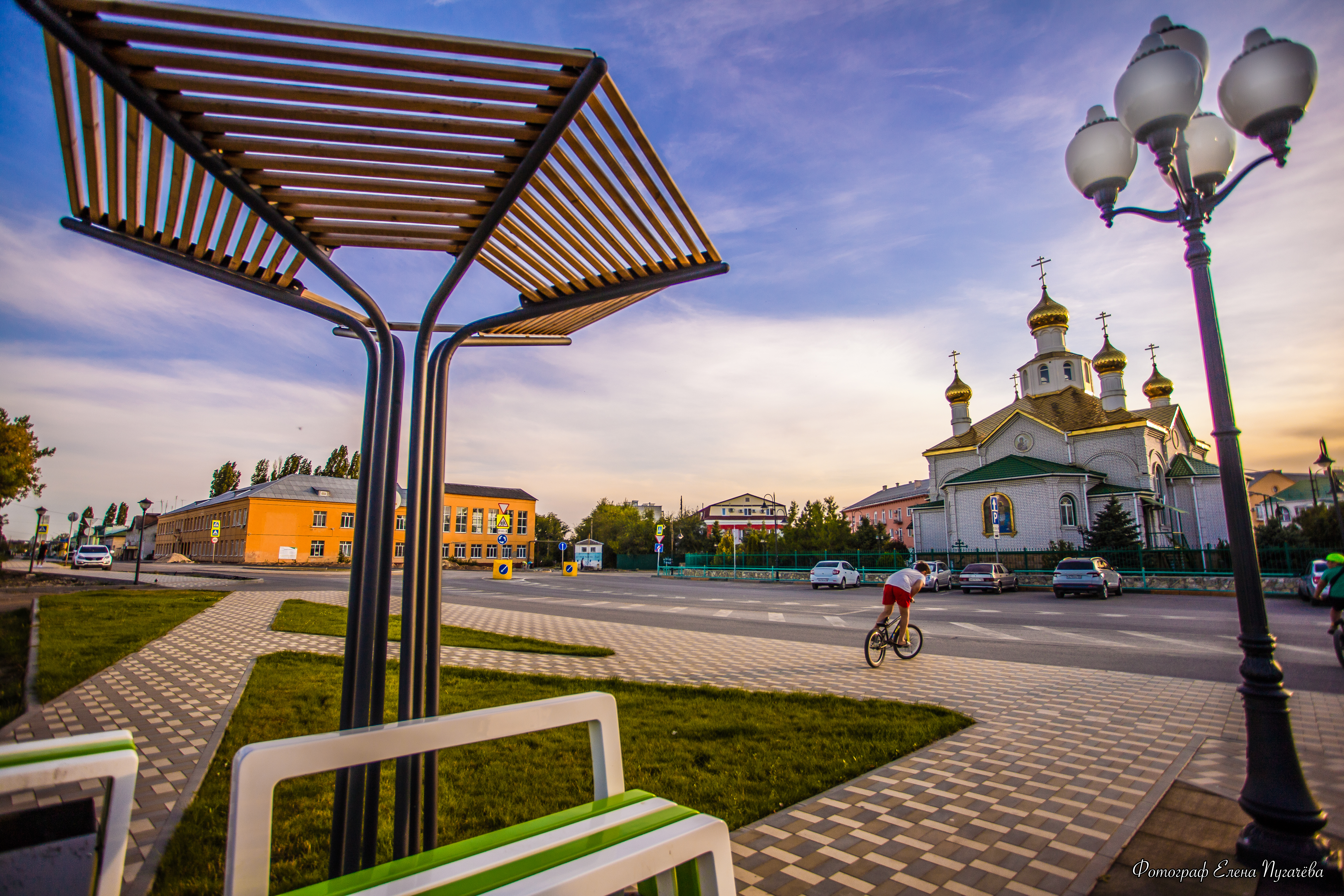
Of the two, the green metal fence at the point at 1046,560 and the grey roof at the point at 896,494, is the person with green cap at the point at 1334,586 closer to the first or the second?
the green metal fence at the point at 1046,560

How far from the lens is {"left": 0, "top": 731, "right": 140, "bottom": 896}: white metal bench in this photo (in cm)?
193

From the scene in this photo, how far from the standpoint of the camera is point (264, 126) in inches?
77.2

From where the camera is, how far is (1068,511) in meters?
36.6

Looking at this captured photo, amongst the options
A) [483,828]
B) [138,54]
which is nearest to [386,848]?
[483,828]

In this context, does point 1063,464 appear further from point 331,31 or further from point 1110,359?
point 331,31

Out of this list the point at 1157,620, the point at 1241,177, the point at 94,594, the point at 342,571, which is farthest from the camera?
the point at 342,571

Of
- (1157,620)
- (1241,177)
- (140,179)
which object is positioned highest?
(1241,177)

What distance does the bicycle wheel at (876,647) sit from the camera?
29.8 feet

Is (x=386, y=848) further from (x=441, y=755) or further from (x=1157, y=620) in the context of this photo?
(x=1157, y=620)

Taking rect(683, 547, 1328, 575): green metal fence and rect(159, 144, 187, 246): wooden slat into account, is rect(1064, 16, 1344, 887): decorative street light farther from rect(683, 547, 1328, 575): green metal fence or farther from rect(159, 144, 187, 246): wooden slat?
rect(683, 547, 1328, 575): green metal fence

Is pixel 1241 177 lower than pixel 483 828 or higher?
higher

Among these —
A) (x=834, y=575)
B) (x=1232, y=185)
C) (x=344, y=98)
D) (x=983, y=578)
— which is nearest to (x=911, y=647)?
(x=1232, y=185)

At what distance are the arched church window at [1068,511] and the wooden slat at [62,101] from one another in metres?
42.1

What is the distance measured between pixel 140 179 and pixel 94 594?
22852mm
